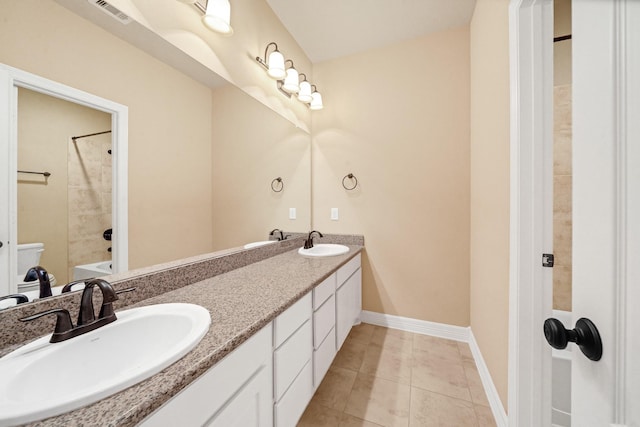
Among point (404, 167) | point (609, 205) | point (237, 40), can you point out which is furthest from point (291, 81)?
point (609, 205)

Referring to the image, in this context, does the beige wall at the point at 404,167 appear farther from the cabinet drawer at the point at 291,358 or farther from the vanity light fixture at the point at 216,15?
the vanity light fixture at the point at 216,15

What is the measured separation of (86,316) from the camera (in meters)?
0.75

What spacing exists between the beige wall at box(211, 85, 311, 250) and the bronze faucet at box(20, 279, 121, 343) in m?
0.63

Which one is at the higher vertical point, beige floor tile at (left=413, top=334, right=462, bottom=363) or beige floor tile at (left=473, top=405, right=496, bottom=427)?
beige floor tile at (left=413, top=334, right=462, bottom=363)

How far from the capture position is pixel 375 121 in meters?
2.40

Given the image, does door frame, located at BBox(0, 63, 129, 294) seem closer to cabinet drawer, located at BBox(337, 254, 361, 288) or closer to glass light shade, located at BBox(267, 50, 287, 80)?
glass light shade, located at BBox(267, 50, 287, 80)

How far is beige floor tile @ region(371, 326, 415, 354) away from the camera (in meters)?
2.06

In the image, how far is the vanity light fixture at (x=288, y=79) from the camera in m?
1.81

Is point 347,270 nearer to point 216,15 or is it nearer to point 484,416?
point 484,416

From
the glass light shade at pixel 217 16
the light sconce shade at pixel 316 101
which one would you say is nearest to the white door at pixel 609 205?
the glass light shade at pixel 217 16

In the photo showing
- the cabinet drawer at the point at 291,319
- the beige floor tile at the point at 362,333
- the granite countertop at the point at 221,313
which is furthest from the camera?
the beige floor tile at the point at 362,333

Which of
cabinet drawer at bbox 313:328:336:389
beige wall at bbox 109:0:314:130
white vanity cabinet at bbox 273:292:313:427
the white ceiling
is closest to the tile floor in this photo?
cabinet drawer at bbox 313:328:336:389

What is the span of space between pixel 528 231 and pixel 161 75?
1.78 metres

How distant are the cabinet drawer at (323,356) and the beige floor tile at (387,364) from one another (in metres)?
0.38
